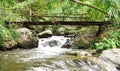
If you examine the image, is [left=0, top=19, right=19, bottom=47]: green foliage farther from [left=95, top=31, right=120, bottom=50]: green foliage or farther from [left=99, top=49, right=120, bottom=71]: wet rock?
[left=95, top=31, right=120, bottom=50]: green foliage

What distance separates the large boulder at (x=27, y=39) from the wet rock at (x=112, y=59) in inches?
171

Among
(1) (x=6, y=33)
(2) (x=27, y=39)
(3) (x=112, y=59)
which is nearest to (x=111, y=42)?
(3) (x=112, y=59)

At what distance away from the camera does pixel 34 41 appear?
11188 mm

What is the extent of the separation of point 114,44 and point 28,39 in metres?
3.78

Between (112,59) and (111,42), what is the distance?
2378mm

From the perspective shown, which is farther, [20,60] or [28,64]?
[20,60]

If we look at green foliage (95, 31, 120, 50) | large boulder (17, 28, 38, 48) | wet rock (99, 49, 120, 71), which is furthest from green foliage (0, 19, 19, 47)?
large boulder (17, 28, 38, 48)

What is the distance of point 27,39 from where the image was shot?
10898mm

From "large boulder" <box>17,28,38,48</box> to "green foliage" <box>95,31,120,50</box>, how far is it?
304 centimetres

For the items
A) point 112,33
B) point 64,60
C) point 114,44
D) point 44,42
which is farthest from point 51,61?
point 44,42

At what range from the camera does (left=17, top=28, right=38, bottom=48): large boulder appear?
35.1 ft

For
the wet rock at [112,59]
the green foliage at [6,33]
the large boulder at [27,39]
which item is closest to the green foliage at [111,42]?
the wet rock at [112,59]

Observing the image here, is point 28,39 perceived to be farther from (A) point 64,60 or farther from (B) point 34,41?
(A) point 64,60

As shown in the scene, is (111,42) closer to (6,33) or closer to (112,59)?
(112,59)
